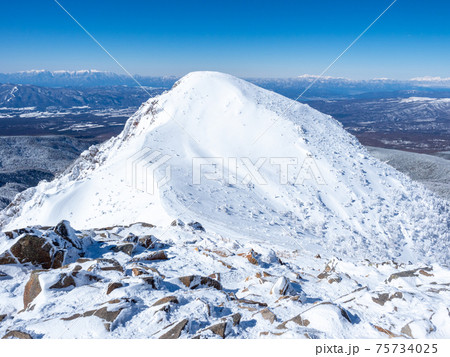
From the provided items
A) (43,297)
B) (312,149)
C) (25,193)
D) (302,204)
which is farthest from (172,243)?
(25,193)
